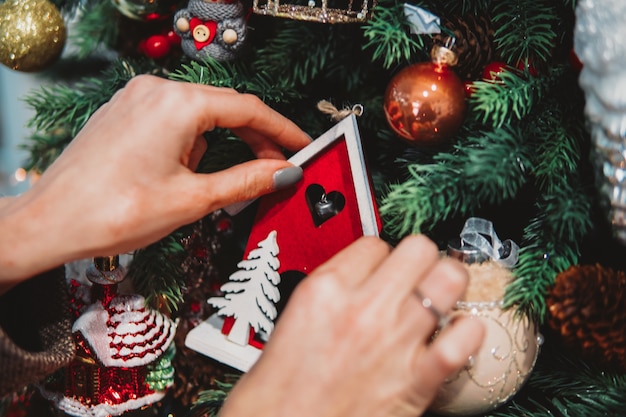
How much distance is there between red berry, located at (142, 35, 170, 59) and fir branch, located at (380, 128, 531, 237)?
428 millimetres

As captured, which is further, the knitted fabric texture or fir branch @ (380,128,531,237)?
the knitted fabric texture

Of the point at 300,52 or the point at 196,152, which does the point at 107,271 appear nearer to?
the point at 196,152

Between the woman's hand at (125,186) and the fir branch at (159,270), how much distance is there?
86 mm

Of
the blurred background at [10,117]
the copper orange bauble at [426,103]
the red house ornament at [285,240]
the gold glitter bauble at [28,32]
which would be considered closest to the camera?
the copper orange bauble at [426,103]

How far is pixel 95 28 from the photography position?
98 cm

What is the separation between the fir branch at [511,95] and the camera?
1.88ft

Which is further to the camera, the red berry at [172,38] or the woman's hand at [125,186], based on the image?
the red berry at [172,38]

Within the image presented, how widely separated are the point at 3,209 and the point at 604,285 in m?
0.60

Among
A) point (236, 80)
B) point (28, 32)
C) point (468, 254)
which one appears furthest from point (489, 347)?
point (28, 32)

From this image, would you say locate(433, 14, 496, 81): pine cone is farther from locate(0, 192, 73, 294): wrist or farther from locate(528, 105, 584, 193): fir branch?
locate(0, 192, 73, 294): wrist

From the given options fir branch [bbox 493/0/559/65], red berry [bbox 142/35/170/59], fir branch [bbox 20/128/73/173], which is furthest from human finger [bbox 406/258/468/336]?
fir branch [bbox 20/128/73/173]

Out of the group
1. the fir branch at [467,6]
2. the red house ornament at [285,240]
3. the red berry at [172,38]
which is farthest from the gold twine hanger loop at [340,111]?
the red berry at [172,38]

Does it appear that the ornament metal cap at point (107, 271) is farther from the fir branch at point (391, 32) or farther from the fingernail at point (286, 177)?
the fir branch at point (391, 32)

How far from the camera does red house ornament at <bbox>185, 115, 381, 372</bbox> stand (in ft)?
2.21
